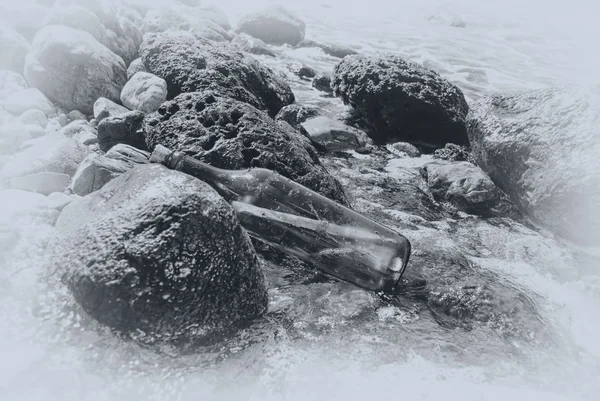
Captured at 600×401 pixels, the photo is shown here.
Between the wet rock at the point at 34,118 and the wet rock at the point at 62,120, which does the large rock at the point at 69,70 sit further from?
the wet rock at the point at 34,118

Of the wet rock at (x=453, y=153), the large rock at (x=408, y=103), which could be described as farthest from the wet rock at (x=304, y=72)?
the wet rock at (x=453, y=153)

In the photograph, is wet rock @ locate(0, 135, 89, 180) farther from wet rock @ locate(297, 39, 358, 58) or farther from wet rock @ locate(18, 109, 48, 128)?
wet rock @ locate(297, 39, 358, 58)

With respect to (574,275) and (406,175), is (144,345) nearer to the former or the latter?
(574,275)

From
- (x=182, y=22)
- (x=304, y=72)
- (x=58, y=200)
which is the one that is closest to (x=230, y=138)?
(x=58, y=200)

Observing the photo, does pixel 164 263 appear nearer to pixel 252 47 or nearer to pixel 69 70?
pixel 69 70

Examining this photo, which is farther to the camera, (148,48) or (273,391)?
(148,48)

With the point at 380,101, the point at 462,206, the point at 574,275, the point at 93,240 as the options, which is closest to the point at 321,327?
the point at 93,240

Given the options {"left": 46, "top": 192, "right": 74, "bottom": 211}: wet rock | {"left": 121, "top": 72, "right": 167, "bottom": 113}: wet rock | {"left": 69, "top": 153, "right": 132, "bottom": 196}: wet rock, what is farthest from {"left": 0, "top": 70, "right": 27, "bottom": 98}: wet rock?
{"left": 46, "top": 192, "right": 74, "bottom": 211}: wet rock
